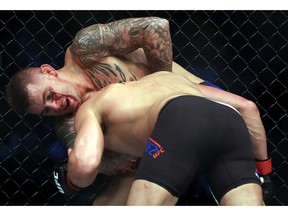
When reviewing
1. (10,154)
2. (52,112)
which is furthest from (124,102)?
(10,154)

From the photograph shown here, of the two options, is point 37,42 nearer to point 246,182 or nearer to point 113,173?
point 113,173

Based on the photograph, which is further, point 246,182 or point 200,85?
point 200,85

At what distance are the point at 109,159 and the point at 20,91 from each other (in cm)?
40

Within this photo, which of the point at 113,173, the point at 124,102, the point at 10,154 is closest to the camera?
the point at 124,102

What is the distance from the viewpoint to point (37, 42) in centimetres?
246

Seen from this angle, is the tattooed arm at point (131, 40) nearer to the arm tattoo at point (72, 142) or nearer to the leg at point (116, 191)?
the arm tattoo at point (72, 142)

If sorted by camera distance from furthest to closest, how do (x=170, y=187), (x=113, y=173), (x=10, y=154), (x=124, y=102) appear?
(x=10, y=154) → (x=113, y=173) → (x=124, y=102) → (x=170, y=187)

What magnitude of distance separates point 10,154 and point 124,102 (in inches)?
37.7

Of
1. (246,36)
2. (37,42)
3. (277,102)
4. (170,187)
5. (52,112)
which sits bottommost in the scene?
(277,102)

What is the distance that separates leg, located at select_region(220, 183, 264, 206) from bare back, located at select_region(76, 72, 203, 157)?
0.28 metres

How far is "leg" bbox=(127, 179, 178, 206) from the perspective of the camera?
140 cm

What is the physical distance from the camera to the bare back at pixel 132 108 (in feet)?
5.12

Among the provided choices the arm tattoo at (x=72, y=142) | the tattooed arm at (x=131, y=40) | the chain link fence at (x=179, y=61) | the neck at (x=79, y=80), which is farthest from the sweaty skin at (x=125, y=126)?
the chain link fence at (x=179, y=61)

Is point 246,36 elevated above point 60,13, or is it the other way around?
point 60,13
